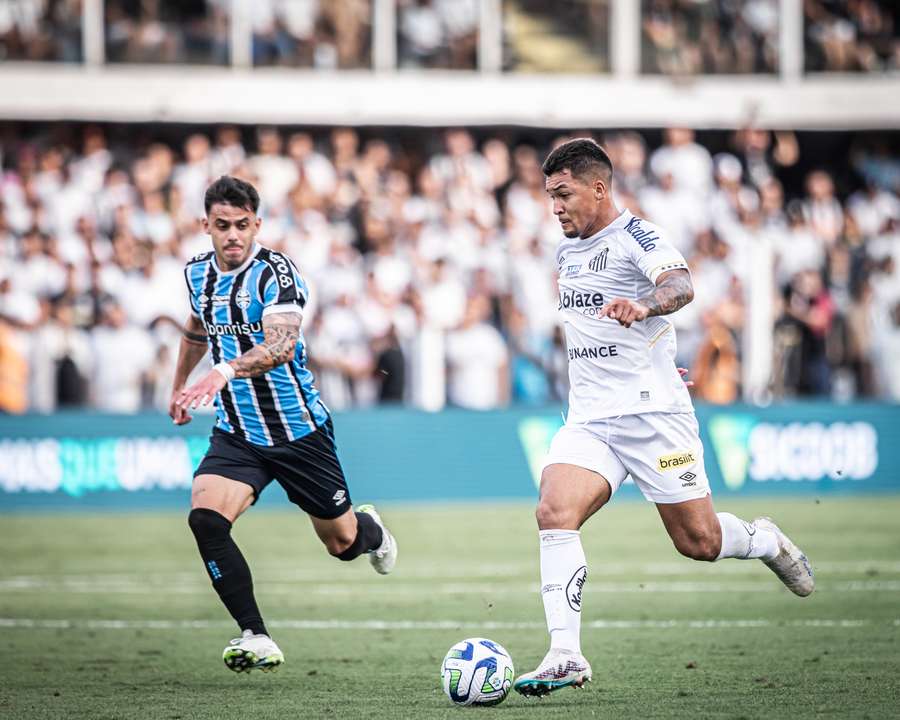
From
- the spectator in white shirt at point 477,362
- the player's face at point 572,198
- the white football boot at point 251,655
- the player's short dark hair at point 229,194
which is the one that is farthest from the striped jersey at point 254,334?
the spectator in white shirt at point 477,362

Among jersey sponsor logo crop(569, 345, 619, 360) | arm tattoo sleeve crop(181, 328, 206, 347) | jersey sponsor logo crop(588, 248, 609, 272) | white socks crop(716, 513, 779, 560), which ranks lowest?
white socks crop(716, 513, 779, 560)

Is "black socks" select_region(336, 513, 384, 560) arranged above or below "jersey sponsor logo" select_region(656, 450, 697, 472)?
below

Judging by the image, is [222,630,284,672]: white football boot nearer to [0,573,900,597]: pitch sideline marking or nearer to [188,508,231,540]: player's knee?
[188,508,231,540]: player's knee

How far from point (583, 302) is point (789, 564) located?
73.0 inches

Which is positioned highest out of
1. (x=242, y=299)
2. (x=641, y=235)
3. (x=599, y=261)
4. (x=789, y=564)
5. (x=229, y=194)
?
(x=229, y=194)

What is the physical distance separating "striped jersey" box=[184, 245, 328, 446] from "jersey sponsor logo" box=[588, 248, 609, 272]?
147cm

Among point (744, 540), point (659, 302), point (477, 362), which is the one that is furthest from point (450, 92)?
point (659, 302)

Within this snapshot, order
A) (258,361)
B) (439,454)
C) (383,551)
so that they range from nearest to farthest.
A: 1. (258,361)
2. (383,551)
3. (439,454)

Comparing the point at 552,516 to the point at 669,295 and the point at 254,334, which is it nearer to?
the point at 669,295

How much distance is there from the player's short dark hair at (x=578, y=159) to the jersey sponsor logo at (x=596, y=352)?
2.62 feet

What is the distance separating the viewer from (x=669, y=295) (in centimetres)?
698

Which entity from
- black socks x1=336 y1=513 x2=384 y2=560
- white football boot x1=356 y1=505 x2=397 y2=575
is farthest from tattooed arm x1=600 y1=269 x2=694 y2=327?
white football boot x1=356 y1=505 x2=397 y2=575

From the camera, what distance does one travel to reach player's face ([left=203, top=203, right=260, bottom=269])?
26.2 ft

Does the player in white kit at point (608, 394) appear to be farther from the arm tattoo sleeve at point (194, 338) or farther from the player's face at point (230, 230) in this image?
the arm tattoo sleeve at point (194, 338)
